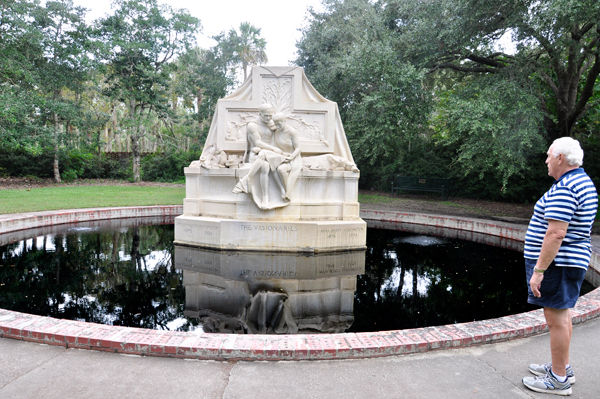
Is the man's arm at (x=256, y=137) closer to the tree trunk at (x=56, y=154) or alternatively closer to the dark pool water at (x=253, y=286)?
the dark pool water at (x=253, y=286)

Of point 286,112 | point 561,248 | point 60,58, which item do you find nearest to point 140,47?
point 60,58

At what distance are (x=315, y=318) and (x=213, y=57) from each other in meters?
28.8

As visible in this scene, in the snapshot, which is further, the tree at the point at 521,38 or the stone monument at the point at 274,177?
the tree at the point at 521,38

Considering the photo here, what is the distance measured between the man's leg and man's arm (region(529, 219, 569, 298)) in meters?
0.28

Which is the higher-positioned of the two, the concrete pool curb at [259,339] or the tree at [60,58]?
the tree at [60,58]

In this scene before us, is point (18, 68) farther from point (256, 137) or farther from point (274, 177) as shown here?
point (274, 177)

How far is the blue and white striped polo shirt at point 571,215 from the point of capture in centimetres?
266

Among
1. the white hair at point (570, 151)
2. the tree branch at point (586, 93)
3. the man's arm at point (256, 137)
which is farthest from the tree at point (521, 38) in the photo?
the white hair at point (570, 151)

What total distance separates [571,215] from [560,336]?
87cm

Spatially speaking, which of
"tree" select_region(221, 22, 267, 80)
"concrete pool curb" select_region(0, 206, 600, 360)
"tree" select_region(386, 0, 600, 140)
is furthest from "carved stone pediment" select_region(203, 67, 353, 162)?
"tree" select_region(221, 22, 267, 80)

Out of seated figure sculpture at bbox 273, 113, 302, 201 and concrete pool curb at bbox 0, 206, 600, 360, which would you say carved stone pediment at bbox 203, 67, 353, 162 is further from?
concrete pool curb at bbox 0, 206, 600, 360

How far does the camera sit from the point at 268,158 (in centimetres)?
756

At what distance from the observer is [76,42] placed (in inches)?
852

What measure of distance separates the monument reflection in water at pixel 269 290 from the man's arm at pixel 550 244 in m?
2.07
